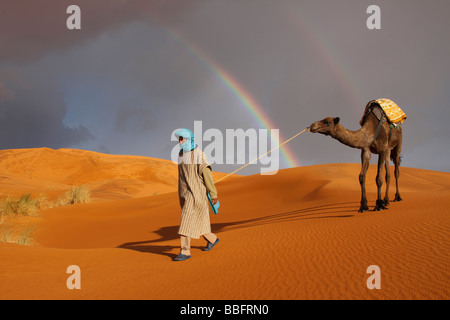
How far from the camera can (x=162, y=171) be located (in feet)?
160

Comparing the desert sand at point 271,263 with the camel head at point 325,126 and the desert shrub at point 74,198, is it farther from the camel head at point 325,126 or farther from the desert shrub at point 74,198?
the desert shrub at point 74,198

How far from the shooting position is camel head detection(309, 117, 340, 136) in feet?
27.8

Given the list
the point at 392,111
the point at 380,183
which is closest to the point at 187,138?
the point at 380,183

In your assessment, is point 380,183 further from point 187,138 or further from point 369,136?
point 187,138

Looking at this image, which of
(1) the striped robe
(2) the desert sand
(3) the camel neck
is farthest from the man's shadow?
(3) the camel neck

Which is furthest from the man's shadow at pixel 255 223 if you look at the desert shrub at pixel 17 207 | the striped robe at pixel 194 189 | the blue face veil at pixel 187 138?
the desert shrub at pixel 17 207

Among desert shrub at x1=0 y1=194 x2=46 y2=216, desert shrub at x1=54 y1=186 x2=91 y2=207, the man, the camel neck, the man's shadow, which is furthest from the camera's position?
desert shrub at x1=54 y1=186 x2=91 y2=207

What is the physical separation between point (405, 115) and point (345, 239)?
5540mm

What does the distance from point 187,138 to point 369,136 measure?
5508 mm

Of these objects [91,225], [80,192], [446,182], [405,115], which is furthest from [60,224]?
[446,182]

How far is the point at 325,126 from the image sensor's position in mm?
8531

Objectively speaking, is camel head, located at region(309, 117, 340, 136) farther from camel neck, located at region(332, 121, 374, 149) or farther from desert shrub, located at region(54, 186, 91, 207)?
desert shrub, located at region(54, 186, 91, 207)

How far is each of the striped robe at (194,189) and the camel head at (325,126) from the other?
3.71 m
